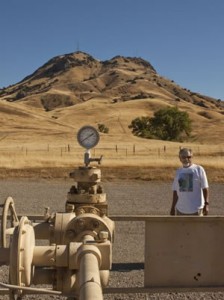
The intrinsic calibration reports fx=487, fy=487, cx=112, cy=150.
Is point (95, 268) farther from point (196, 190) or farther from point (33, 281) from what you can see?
point (196, 190)

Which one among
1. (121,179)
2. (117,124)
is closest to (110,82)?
(117,124)

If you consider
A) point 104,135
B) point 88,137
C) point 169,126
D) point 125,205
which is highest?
point 169,126

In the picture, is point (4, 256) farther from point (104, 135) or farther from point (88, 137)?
point (104, 135)

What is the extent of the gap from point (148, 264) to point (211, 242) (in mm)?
597

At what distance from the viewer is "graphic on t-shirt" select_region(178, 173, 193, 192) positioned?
6648 millimetres

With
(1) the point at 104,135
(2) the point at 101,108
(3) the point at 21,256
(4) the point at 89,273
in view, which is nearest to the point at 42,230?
(3) the point at 21,256

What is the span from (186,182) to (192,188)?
12cm

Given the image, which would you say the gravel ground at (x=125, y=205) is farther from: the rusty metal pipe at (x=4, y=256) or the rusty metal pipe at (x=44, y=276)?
the rusty metal pipe at (x=4, y=256)

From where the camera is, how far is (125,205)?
14.1 meters

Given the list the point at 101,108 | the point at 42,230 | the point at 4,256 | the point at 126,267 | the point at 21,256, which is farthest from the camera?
the point at 101,108

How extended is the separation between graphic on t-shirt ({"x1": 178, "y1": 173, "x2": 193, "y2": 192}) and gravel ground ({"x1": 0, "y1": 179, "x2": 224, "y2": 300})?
1.34 m

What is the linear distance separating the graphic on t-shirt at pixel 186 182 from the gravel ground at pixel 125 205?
134 cm

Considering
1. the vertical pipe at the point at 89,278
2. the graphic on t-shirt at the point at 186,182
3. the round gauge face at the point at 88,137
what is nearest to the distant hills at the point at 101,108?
the graphic on t-shirt at the point at 186,182

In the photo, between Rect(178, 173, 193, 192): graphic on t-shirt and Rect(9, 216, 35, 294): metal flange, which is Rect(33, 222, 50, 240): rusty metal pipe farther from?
Rect(178, 173, 193, 192): graphic on t-shirt
